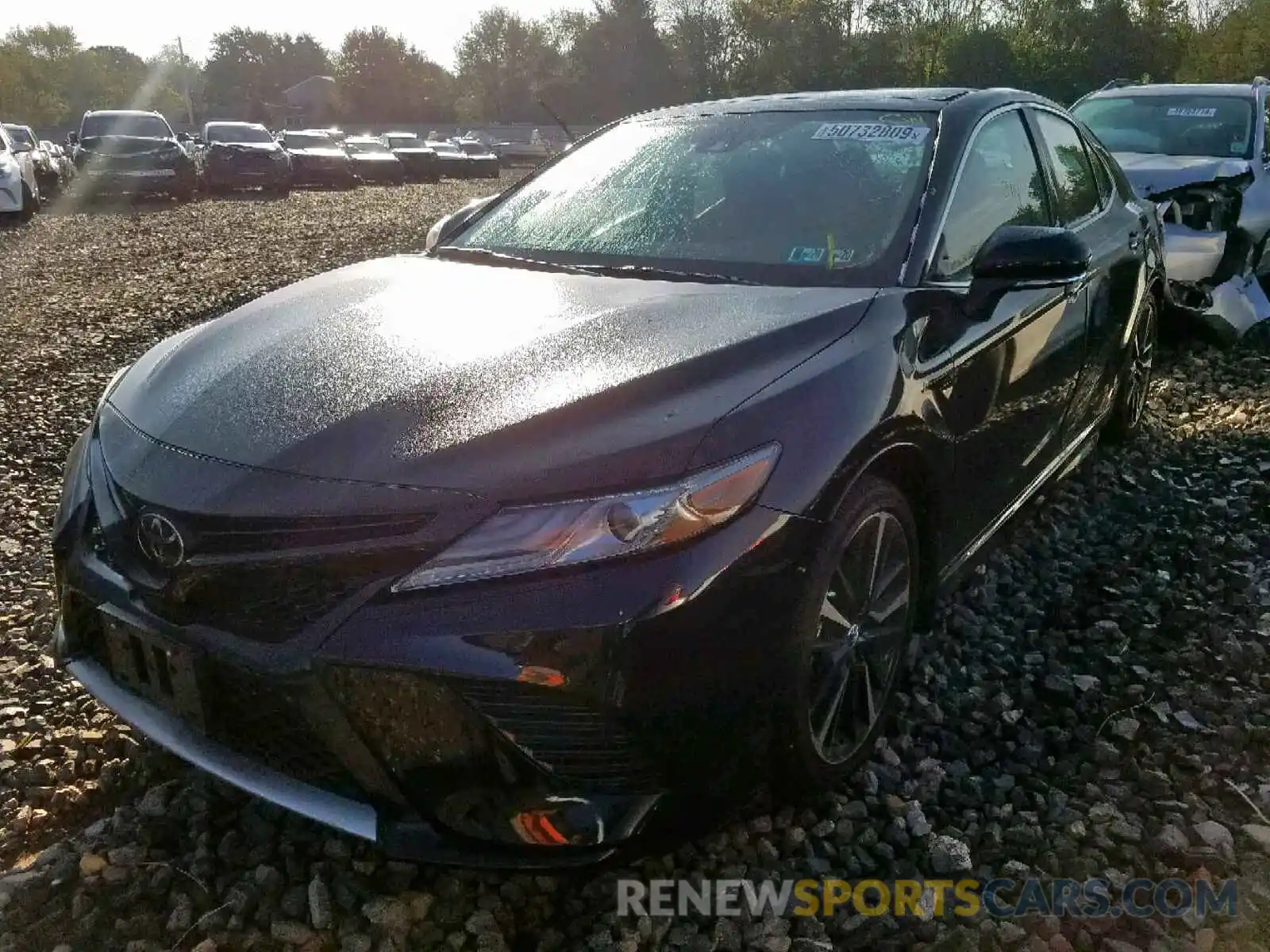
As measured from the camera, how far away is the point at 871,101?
3168mm

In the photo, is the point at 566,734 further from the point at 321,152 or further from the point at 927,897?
the point at 321,152

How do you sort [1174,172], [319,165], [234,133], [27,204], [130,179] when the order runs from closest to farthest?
[1174,172] → [27,204] → [130,179] → [234,133] → [319,165]

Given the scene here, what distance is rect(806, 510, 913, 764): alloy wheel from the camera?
216cm

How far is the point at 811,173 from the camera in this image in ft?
9.59


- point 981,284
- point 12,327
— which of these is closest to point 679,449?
point 981,284

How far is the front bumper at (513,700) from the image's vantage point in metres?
1.71

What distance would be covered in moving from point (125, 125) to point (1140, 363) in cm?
1771

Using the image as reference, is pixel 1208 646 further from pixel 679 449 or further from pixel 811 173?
pixel 679 449

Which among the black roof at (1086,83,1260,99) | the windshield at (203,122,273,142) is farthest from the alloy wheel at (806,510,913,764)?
the windshield at (203,122,273,142)

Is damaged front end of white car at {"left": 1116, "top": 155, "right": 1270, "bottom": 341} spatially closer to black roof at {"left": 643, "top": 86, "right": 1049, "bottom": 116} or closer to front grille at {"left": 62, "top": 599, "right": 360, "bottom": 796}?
black roof at {"left": 643, "top": 86, "right": 1049, "bottom": 116}

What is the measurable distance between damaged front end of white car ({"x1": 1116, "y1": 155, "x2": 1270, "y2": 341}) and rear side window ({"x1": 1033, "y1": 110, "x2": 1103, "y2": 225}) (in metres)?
2.31

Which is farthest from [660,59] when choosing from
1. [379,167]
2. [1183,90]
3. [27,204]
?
[1183,90]

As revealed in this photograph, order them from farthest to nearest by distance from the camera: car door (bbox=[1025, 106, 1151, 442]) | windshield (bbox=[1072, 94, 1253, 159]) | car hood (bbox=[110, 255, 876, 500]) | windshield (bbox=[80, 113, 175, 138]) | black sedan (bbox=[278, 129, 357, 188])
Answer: black sedan (bbox=[278, 129, 357, 188]) < windshield (bbox=[80, 113, 175, 138]) < windshield (bbox=[1072, 94, 1253, 159]) < car door (bbox=[1025, 106, 1151, 442]) < car hood (bbox=[110, 255, 876, 500])

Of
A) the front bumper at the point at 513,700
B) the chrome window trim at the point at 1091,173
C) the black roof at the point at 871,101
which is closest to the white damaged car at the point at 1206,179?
the chrome window trim at the point at 1091,173
